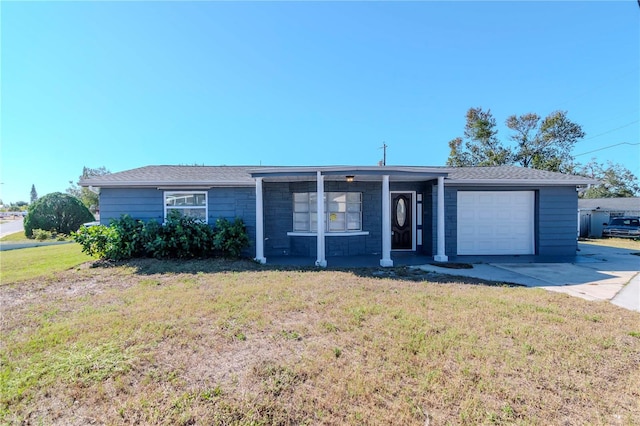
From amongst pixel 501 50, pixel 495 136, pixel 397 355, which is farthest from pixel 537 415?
pixel 495 136

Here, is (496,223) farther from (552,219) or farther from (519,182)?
(552,219)

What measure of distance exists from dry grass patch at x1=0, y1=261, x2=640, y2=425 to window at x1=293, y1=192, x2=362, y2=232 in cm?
434

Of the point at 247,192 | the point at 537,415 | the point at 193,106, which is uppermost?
the point at 193,106

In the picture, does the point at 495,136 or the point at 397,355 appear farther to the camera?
the point at 495,136

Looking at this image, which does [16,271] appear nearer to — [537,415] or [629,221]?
[537,415]

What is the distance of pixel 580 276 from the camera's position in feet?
22.0

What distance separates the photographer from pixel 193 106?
14.7 meters

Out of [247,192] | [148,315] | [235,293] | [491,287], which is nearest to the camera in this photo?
[148,315]

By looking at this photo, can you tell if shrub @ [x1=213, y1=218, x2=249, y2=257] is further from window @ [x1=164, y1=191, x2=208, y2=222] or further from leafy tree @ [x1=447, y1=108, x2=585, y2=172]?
leafy tree @ [x1=447, y1=108, x2=585, y2=172]

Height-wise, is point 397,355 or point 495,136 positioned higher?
point 495,136

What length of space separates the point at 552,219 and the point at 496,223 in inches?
71.8

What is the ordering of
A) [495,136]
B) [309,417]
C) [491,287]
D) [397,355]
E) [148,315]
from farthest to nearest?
1. [495,136]
2. [491,287]
3. [148,315]
4. [397,355]
5. [309,417]

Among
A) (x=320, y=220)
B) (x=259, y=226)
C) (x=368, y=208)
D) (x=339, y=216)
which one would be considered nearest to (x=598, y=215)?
(x=368, y=208)

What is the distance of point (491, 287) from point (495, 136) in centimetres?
2562
